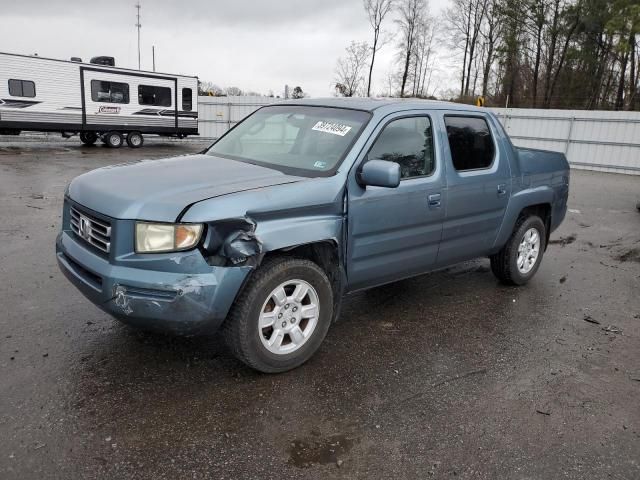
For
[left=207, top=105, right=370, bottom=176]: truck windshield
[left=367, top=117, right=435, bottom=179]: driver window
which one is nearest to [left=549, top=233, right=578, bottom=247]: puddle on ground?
[left=367, top=117, right=435, bottom=179]: driver window

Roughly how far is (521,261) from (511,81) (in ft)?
128

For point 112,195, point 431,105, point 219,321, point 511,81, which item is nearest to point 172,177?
point 112,195

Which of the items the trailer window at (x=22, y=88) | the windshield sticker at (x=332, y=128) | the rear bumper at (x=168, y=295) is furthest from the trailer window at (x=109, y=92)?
the rear bumper at (x=168, y=295)

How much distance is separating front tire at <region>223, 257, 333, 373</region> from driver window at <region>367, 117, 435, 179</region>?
1083 mm

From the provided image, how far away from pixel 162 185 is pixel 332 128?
143 centimetres

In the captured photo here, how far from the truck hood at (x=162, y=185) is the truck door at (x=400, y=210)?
0.58 metres

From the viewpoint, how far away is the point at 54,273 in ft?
17.3

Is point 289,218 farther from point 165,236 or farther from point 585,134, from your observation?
point 585,134

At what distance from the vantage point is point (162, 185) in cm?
330

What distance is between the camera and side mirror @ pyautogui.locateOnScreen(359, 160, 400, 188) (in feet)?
11.4

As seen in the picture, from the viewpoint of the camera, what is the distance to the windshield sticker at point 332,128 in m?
3.96

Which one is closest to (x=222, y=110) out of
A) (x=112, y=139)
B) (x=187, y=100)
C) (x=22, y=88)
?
(x=187, y=100)

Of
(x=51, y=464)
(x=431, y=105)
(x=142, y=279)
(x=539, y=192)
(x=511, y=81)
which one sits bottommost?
(x=51, y=464)

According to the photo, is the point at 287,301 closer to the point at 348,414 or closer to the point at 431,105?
the point at 348,414
